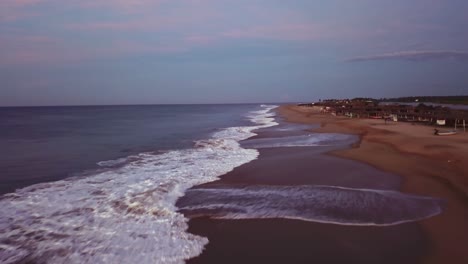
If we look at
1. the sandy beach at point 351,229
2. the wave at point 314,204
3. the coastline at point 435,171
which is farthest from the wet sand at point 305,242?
the wave at point 314,204

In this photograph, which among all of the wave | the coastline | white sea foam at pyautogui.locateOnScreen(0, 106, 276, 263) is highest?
the coastline

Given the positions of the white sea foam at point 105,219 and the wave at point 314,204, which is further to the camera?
the wave at point 314,204

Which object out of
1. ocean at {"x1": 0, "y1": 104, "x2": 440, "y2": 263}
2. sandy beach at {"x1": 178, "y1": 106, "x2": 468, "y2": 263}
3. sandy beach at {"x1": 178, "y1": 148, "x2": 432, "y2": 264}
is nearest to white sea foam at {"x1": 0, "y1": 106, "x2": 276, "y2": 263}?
ocean at {"x1": 0, "y1": 104, "x2": 440, "y2": 263}

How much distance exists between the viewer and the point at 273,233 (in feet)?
28.0

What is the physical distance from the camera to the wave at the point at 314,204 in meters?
9.58

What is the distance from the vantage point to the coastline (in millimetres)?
7714

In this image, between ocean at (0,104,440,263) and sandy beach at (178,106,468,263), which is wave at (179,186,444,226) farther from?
sandy beach at (178,106,468,263)

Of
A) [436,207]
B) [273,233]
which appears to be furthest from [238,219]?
[436,207]

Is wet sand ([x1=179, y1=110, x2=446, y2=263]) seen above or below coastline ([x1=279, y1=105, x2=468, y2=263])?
below

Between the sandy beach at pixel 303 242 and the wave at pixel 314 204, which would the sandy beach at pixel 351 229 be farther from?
the wave at pixel 314 204

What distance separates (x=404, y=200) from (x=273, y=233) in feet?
15.1

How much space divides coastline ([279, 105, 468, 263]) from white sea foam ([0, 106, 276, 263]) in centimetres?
487

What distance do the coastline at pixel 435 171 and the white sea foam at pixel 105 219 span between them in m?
4.87

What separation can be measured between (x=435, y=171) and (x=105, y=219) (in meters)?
11.4
